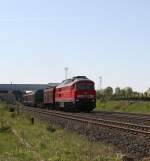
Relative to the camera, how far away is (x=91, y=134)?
72.1 ft

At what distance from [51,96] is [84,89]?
1495 centimetres

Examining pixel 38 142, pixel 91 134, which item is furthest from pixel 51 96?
pixel 38 142

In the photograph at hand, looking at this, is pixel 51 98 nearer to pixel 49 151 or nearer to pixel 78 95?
pixel 78 95

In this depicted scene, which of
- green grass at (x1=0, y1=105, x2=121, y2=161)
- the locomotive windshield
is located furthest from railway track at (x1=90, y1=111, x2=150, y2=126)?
green grass at (x1=0, y1=105, x2=121, y2=161)

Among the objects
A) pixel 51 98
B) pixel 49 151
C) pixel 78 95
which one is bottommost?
pixel 49 151

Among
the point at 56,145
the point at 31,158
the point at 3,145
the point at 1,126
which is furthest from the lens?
the point at 1,126

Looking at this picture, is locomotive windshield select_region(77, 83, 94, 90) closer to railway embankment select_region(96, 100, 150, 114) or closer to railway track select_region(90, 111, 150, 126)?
railway embankment select_region(96, 100, 150, 114)

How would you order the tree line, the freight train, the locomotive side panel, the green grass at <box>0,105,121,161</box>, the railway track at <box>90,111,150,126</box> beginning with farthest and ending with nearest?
the tree line < the locomotive side panel < the freight train < the railway track at <box>90,111,150,126</box> < the green grass at <box>0,105,121,161</box>

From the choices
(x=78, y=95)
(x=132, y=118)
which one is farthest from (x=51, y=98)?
(x=132, y=118)

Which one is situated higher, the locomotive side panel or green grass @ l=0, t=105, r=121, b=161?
the locomotive side panel

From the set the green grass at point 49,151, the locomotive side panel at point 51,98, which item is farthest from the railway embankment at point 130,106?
the green grass at point 49,151

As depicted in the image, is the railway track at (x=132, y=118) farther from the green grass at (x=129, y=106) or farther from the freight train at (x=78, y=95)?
the green grass at (x=129, y=106)

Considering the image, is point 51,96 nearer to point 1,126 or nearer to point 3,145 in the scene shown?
point 1,126

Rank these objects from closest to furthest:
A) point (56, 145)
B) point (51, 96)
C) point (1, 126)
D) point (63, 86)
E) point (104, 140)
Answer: point (56, 145) < point (104, 140) < point (1, 126) < point (63, 86) < point (51, 96)
